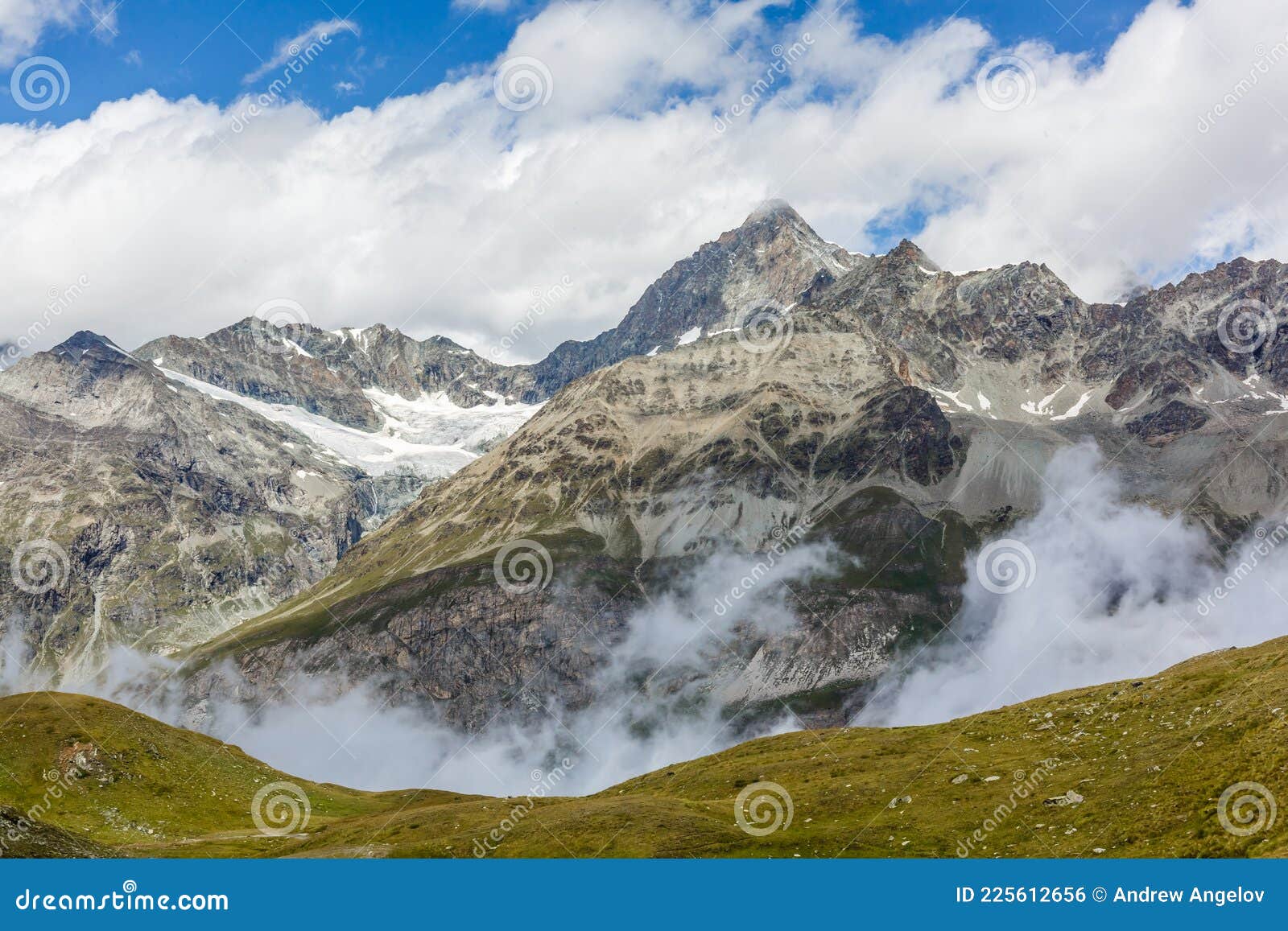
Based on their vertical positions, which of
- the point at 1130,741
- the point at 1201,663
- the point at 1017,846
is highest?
the point at 1201,663

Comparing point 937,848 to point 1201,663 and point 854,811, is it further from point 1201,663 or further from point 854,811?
point 1201,663

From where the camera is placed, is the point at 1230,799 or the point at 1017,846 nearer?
the point at 1230,799

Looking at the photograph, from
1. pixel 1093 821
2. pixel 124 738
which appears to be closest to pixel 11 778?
pixel 124 738

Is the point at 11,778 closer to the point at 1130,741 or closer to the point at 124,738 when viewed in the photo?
the point at 124,738

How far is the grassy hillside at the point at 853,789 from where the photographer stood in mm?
86562

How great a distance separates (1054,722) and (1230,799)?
1952 inches

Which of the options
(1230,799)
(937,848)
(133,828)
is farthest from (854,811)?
(133,828)

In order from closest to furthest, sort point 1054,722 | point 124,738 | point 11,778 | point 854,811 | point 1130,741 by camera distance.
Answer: point 1130,741 → point 854,811 → point 1054,722 → point 11,778 → point 124,738

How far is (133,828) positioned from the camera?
13438 centimetres

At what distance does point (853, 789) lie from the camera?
123m

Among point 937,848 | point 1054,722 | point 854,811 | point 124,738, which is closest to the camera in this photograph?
point 937,848

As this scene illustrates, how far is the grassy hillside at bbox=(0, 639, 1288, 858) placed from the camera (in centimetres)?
8656

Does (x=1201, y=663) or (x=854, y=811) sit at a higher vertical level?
(x=1201, y=663)

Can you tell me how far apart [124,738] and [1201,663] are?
466 feet
